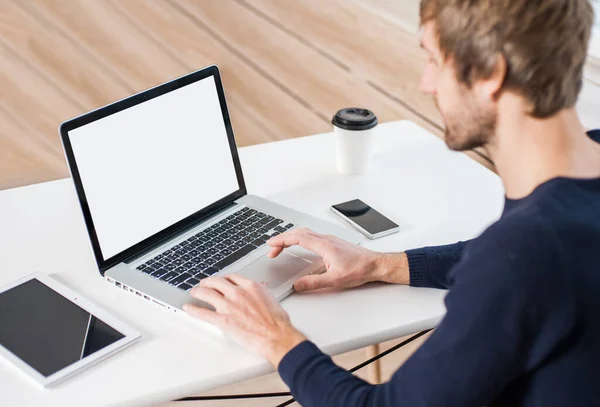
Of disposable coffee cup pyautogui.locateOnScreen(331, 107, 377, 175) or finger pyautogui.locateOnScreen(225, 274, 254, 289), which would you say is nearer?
finger pyautogui.locateOnScreen(225, 274, 254, 289)

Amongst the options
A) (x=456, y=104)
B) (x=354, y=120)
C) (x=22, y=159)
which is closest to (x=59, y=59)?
(x=22, y=159)

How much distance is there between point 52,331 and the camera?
121cm

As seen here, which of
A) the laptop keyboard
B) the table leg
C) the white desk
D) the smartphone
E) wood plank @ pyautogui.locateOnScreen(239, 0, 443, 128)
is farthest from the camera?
wood plank @ pyautogui.locateOnScreen(239, 0, 443, 128)

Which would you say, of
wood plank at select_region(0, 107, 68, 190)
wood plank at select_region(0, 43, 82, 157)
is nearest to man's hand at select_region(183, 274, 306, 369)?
wood plank at select_region(0, 107, 68, 190)

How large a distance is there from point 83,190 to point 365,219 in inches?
21.2

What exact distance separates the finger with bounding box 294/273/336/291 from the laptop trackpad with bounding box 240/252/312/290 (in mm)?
37

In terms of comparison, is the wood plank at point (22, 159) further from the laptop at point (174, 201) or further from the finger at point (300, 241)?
the finger at point (300, 241)

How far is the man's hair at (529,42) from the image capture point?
1.01 metres

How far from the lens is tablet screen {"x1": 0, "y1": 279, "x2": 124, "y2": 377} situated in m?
1.17

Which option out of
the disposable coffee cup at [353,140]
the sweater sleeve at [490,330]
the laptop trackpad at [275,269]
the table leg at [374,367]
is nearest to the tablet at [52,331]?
the laptop trackpad at [275,269]

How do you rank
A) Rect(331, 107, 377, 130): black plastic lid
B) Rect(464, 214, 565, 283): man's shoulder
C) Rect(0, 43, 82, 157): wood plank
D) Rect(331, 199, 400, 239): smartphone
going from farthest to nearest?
Rect(0, 43, 82, 157): wood plank → Rect(331, 107, 377, 130): black plastic lid → Rect(331, 199, 400, 239): smartphone → Rect(464, 214, 565, 283): man's shoulder

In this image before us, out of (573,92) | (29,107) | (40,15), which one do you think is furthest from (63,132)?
(40,15)

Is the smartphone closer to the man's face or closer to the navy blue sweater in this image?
the man's face

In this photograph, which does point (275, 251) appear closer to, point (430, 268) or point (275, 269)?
point (275, 269)
